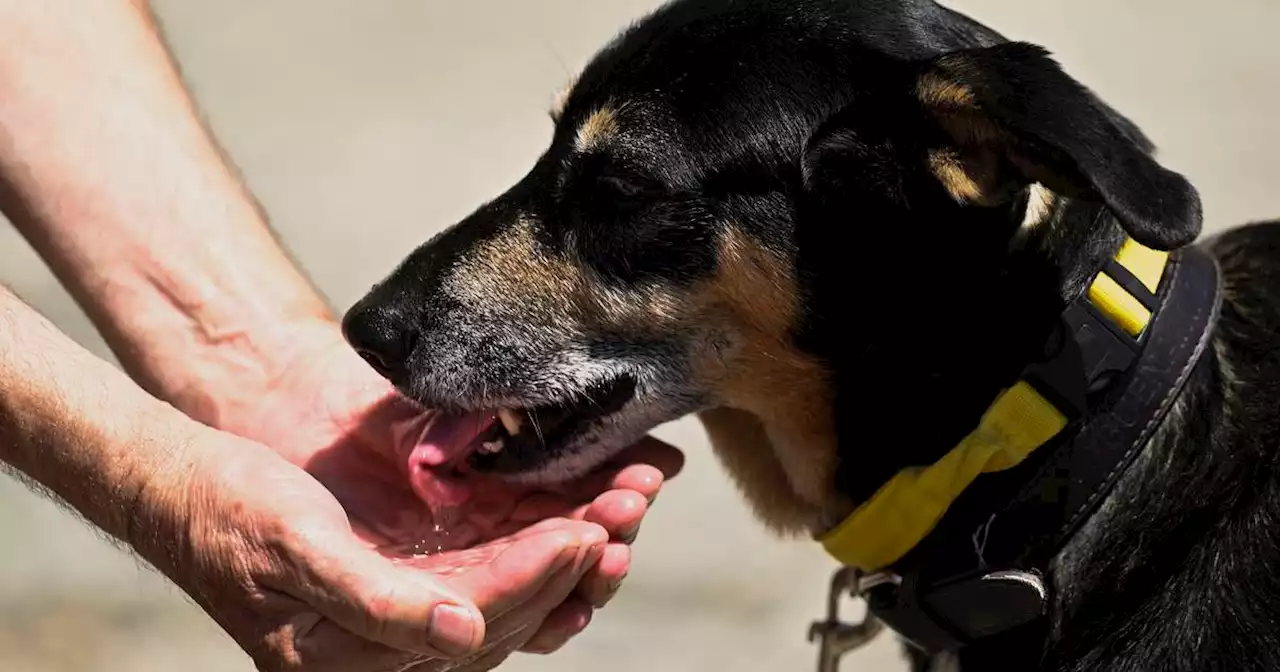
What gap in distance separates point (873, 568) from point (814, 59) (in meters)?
0.85

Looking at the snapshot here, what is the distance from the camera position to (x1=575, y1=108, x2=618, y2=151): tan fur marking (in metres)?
2.31

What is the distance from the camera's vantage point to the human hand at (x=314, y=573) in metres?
1.83

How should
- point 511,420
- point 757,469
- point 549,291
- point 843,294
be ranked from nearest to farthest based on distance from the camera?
1. point 843,294
2. point 549,291
3. point 511,420
4. point 757,469

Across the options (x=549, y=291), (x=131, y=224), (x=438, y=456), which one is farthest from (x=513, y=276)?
(x=131, y=224)

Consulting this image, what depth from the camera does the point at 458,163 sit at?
5.48m

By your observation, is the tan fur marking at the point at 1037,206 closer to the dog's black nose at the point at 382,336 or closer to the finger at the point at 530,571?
the finger at the point at 530,571

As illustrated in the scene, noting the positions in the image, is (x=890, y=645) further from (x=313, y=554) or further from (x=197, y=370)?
(x=313, y=554)

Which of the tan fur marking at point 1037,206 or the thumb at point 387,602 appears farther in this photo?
the tan fur marking at point 1037,206

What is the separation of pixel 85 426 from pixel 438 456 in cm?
60

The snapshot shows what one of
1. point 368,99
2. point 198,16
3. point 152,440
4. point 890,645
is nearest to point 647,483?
point 152,440

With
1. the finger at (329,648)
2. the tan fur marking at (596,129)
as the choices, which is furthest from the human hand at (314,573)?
the tan fur marking at (596,129)

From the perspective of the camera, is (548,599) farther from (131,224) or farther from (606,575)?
(131,224)

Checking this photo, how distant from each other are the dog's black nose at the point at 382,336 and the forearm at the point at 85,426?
339 millimetres

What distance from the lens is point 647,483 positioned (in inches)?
88.9
